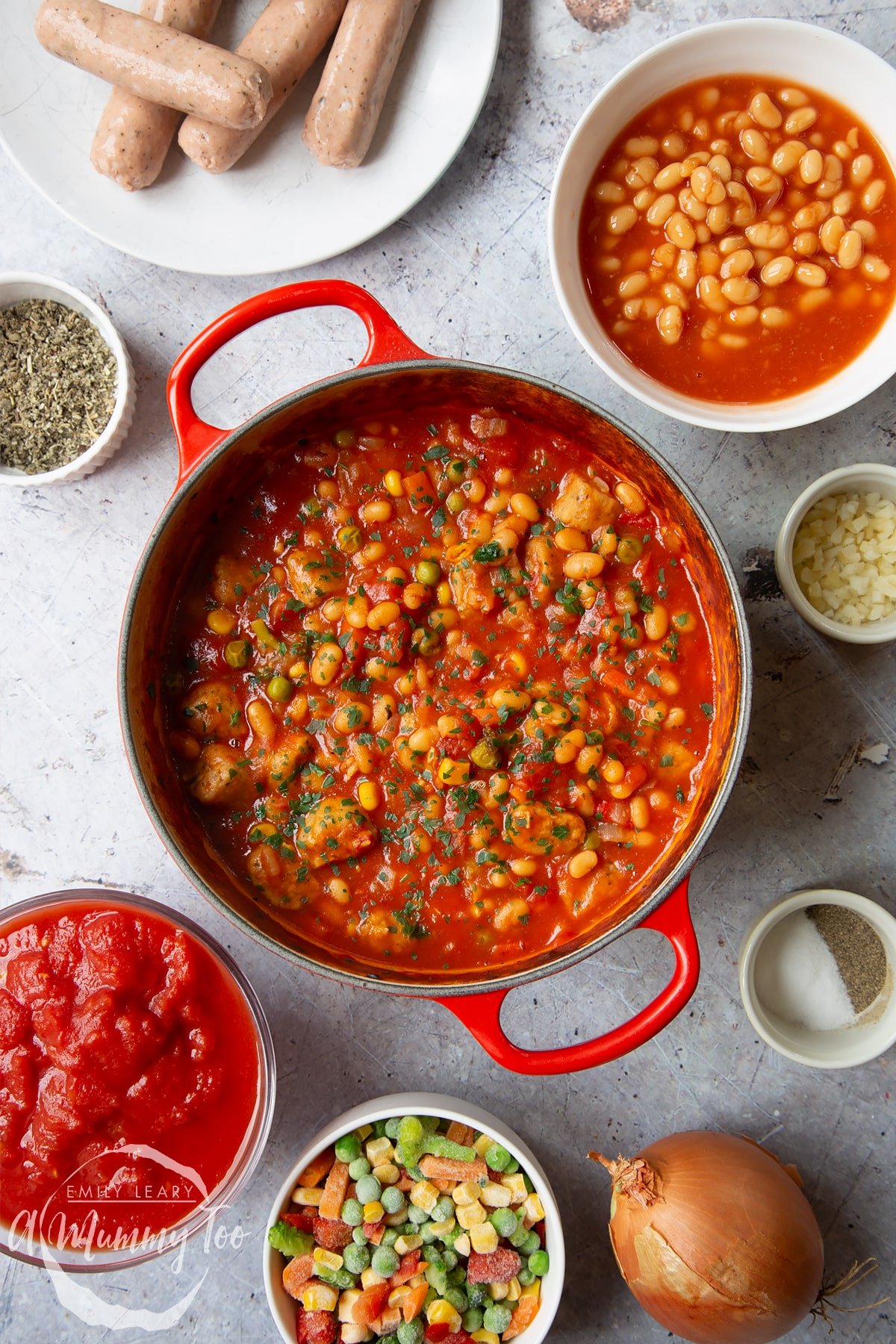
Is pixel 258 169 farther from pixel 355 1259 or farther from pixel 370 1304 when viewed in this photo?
pixel 370 1304

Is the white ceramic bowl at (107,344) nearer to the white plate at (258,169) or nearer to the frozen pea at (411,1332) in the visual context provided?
the white plate at (258,169)

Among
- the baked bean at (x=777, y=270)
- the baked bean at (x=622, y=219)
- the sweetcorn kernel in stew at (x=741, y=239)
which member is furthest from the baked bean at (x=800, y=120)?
the baked bean at (x=622, y=219)

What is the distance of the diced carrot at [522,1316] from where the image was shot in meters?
2.87

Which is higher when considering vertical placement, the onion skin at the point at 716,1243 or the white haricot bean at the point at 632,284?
the white haricot bean at the point at 632,284

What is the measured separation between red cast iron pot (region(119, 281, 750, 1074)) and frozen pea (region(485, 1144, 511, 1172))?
0.59 meters

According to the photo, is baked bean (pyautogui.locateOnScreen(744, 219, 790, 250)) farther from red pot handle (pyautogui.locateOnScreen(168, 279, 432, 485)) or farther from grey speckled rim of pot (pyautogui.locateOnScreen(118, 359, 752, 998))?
red pot handle (pyautogui.locateOnScreen(168, 279, 432, 485))

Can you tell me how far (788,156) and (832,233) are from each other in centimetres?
25

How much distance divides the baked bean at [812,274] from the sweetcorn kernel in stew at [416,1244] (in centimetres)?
267

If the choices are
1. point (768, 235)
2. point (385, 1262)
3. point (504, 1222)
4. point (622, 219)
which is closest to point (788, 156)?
point (768, 235)

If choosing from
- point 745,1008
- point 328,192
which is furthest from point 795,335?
point 745,1008

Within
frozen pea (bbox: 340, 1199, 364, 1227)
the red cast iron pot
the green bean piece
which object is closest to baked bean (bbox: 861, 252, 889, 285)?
the red cast iron pot

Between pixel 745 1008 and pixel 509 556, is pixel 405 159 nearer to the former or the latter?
pixel 509 556

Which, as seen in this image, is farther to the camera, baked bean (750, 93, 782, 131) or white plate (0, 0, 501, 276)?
white plate (0, 0, 501, 276)

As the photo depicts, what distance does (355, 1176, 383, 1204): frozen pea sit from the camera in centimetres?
290
